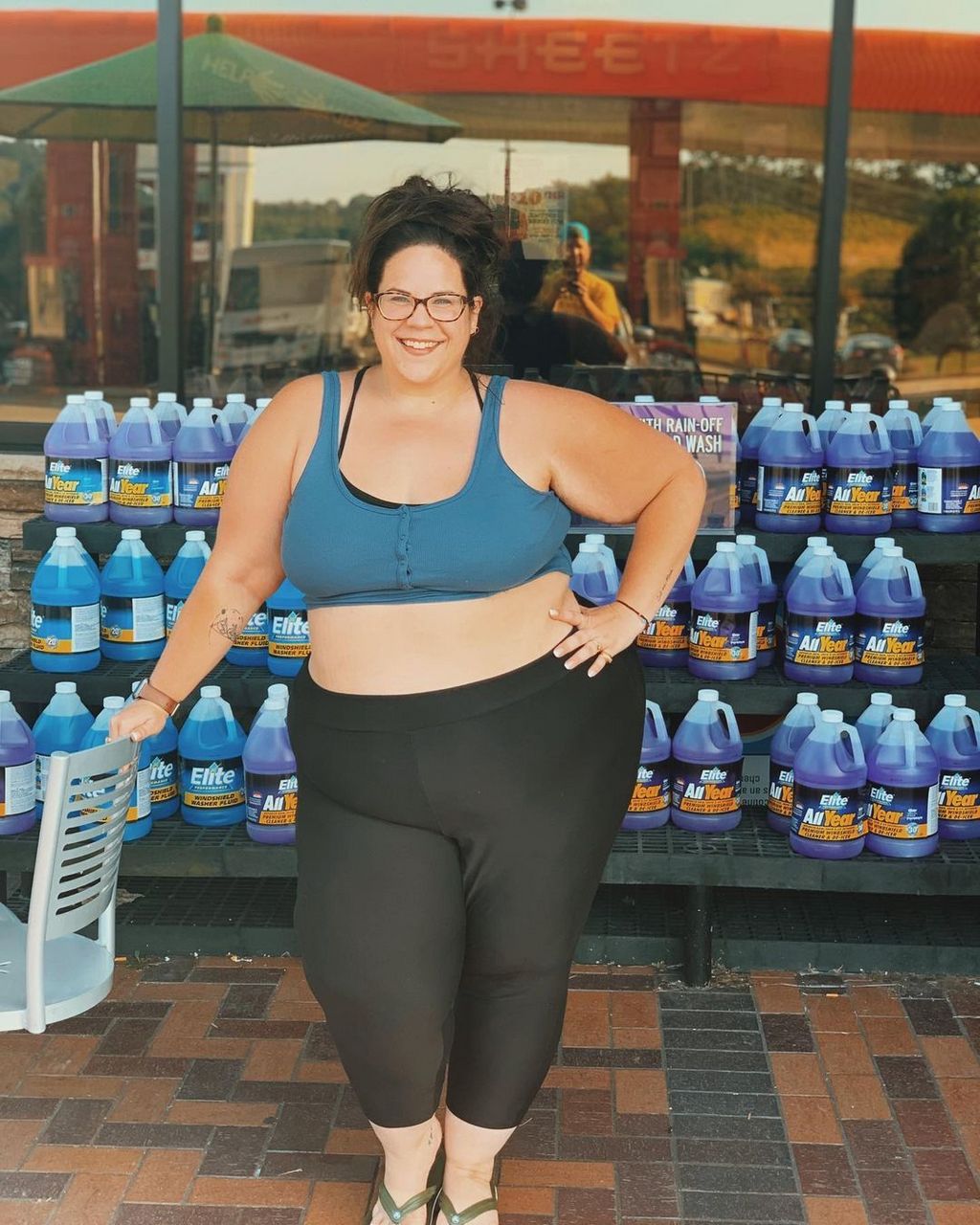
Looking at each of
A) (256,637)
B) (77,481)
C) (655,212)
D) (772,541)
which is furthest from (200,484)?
(655,212)

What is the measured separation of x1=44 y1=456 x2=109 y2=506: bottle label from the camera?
13.8 feet

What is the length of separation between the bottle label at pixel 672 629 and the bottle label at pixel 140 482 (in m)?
1.39

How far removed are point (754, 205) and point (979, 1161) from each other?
4631mm

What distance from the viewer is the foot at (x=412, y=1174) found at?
9.82 ft

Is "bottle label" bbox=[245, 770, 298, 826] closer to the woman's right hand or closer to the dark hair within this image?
the woman's right hand

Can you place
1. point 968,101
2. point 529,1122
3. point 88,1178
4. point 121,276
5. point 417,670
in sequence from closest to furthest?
point 417,670
point 88,1178
point 529,1122
point 121,276
point 968,101

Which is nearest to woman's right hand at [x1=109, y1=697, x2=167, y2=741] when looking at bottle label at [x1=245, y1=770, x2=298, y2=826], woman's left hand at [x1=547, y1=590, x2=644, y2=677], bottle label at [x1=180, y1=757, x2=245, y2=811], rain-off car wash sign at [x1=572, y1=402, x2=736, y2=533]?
woman's left hand at [x1=547, y1=590, x2=644, y2=677]

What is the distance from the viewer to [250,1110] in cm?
358

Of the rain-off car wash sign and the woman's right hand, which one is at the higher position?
the rain-off car wash sign

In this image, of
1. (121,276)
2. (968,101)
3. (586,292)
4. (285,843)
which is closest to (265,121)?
(121,276)

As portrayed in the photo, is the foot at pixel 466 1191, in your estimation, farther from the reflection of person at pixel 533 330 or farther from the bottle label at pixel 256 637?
the reflection of person at pixel 533 330

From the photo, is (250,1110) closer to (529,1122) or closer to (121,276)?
(529,1122)

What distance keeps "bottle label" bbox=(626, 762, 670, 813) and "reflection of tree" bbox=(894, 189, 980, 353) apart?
3.46 meters

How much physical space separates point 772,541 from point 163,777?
5.92 ft
